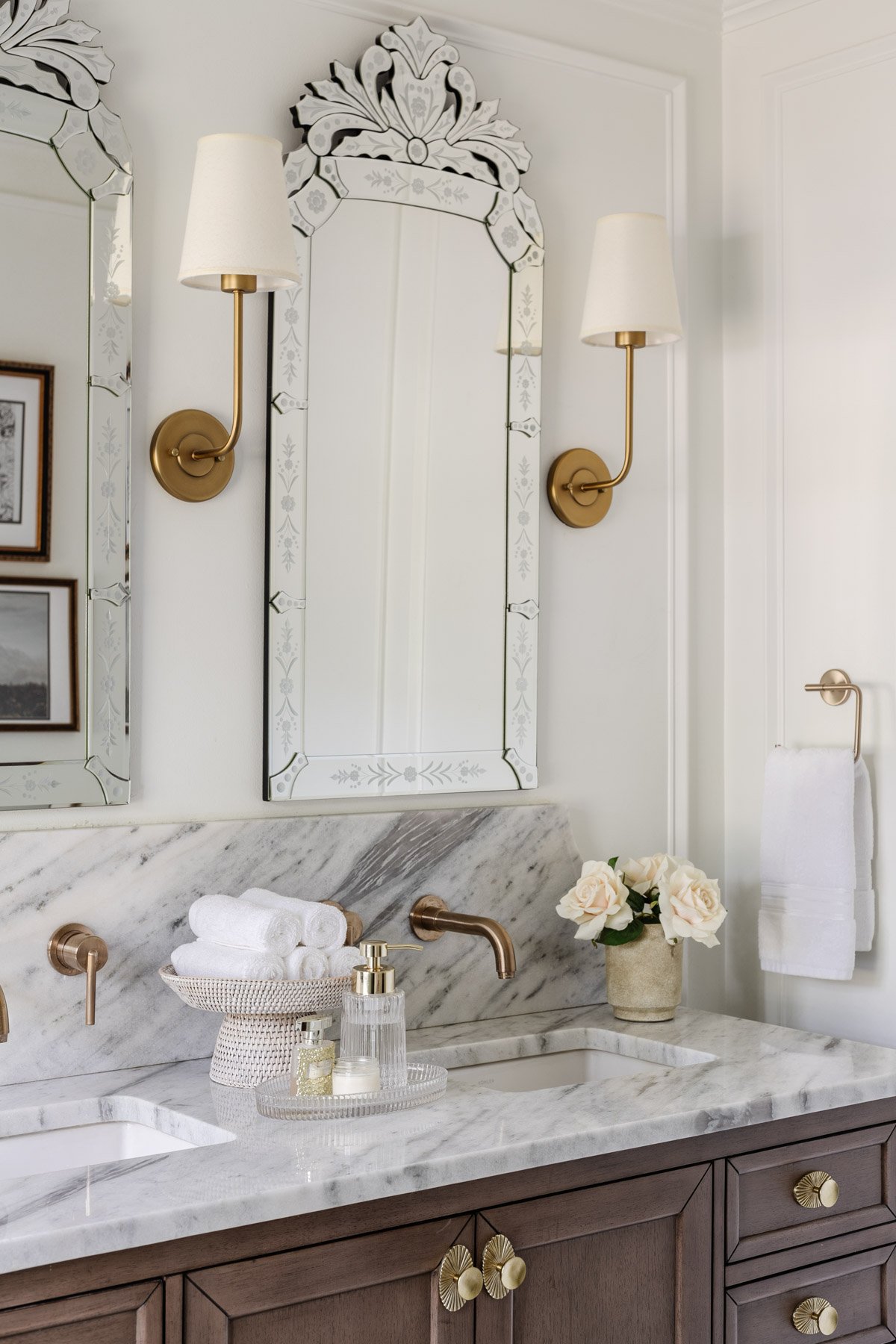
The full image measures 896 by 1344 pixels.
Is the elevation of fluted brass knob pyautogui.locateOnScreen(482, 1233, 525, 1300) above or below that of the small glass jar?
below

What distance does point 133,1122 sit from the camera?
5.24ft

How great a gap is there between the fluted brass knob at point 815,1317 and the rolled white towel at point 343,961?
2.21 feet

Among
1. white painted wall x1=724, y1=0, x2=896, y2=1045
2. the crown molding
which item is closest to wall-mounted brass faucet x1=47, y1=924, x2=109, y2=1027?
white painted wall x1=724, y1=0, x2=896, y2=1045

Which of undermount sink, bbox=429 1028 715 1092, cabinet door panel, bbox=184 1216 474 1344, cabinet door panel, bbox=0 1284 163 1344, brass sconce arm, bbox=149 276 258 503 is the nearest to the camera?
cabinet door panel, bbox=0 1284 163 1344

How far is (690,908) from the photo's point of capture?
6.39 feet

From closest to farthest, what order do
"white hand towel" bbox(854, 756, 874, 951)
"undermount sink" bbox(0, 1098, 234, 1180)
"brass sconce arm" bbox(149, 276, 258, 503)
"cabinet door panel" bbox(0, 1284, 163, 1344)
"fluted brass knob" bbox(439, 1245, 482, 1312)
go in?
"cabinet door panel" bbox(0, 1284, 163, 1344) → "fluted brass knob" bbox(439, 1245, 482, 1312) → "undermount sink" bbox(0, 1098, 234, 1180) → "brass sconce arm" bbox(149, 276, 258, 503) → "white hand towel" bbox(854, 756, 874, 951)

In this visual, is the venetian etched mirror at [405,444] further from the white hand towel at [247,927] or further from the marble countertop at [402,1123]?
the marble countertop at [402,1123]

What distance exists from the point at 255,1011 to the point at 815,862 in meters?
0.91

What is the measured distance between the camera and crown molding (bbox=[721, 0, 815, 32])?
2264 mm

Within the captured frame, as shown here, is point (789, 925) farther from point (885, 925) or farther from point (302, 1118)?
point (302, 1118)

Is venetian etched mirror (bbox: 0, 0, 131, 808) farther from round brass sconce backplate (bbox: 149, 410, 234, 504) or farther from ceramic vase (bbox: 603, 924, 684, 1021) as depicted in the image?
ceramic vase (bbox: 603, 924, 684, 1021)

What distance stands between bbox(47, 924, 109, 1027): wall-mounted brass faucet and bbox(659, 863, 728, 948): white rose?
75 centimetres

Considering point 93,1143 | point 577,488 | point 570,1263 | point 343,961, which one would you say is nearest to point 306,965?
point 343,961

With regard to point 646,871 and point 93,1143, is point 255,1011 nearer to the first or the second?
point 93,1143
